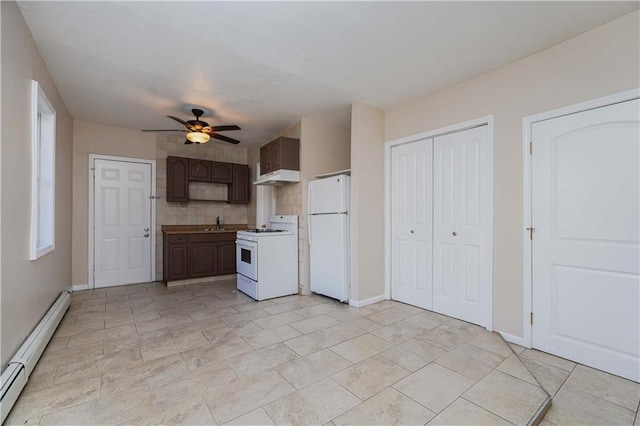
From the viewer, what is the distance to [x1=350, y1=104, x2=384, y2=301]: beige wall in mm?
3748

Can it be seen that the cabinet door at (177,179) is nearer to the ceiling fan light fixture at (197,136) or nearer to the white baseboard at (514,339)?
the ceiling fan light fixture at (197,136)

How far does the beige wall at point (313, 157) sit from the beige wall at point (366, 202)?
867 mm

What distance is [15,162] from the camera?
6.64 ft

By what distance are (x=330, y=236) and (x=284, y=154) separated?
1.42m

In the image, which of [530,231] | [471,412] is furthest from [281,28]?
[471,412]

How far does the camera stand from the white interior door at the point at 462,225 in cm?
300

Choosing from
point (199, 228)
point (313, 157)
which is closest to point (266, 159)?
point (313, 157)

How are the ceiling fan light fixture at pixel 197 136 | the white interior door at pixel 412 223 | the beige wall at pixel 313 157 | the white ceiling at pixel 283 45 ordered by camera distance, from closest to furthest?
the white ceiling at pixel 283 45 → the white interior door at pixel 412 223 → the ceiling fan light fixture at pixel 197 136 → the beige wall at pixel 313 157

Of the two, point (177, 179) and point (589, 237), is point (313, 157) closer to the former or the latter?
point (177, 179)

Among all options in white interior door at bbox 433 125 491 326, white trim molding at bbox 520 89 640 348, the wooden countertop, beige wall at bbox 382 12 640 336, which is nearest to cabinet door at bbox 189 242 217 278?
the wooden countertop

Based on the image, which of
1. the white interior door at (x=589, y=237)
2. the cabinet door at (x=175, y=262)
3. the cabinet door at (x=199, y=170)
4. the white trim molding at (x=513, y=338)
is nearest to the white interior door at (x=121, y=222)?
the cabinet door at (x=175, y=262)

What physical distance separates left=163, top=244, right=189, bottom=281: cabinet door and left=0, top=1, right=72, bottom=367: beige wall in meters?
1.94

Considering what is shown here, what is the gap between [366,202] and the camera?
3.81 metres

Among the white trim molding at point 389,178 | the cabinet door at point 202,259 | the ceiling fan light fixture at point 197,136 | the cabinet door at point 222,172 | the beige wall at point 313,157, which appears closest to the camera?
the white trim molding at point 389,178
